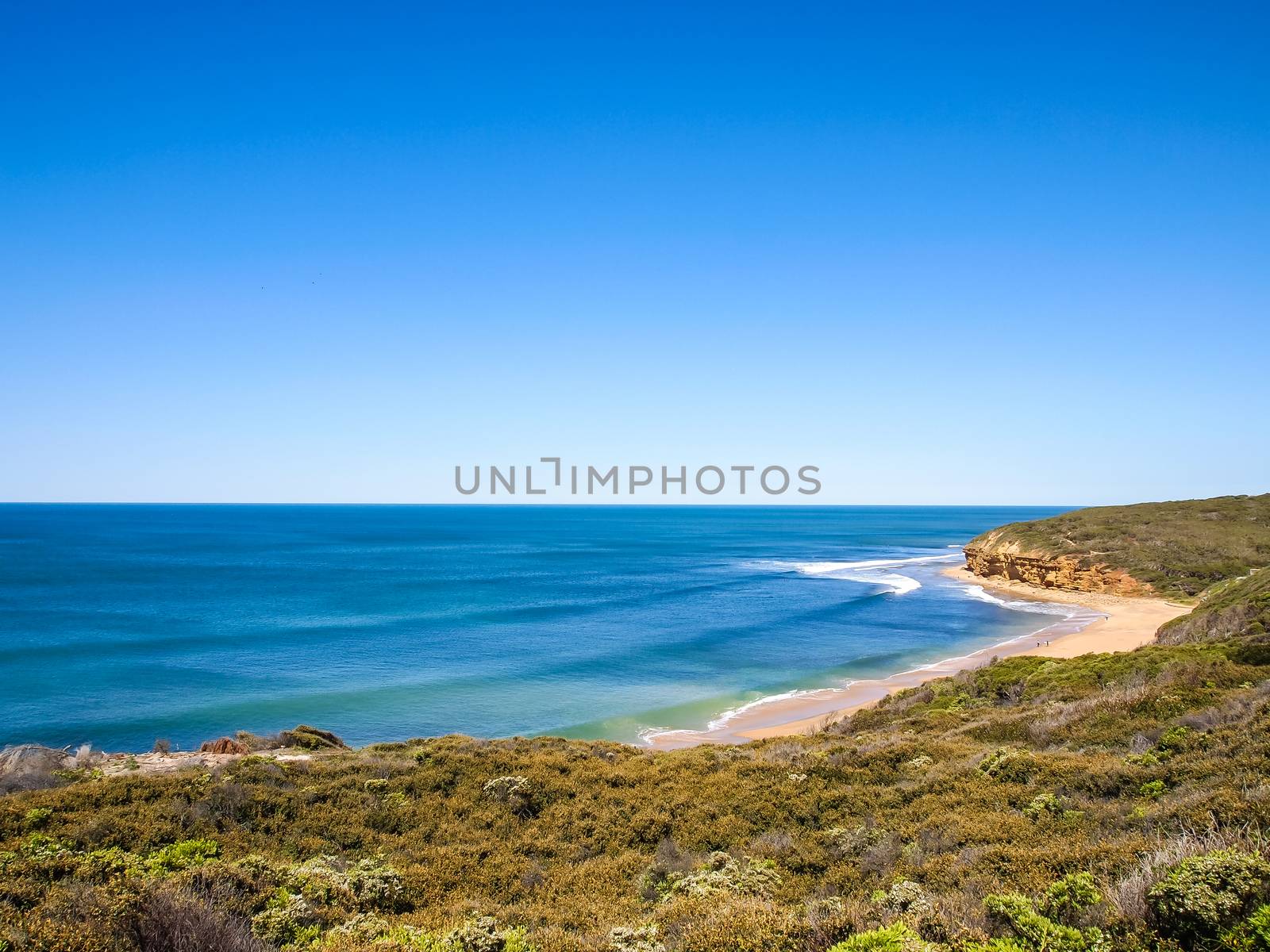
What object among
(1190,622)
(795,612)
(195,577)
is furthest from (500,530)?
(1190,622)

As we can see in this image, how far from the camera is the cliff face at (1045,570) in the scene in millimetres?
56750

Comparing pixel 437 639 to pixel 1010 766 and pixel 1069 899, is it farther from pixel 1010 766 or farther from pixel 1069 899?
pixel 1069 899

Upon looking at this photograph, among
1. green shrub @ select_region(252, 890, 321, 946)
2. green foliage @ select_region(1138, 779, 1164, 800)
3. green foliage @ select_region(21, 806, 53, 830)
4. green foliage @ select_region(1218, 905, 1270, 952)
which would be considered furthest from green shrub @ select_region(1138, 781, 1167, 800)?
green foliage @ select_region(21, 806, 53, 830)

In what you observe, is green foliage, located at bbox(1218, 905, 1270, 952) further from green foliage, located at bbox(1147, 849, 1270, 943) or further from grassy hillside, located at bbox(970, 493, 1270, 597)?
grassy hillside, located at bbox(970, 493, 1270, 597)

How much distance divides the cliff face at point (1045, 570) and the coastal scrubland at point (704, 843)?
163 ft

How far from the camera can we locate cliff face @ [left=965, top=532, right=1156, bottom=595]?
56750mm

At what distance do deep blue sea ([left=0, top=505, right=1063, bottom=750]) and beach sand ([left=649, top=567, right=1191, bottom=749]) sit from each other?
1.64 metres

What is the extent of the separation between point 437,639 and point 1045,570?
184 feet

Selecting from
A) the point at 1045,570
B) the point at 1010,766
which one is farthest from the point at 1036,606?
the point at 1010,766

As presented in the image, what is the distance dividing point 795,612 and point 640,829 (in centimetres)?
→ 4293

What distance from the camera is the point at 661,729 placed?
2539 cm

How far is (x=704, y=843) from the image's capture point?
9.54 meters

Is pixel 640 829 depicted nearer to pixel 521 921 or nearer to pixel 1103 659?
pixel 521 921

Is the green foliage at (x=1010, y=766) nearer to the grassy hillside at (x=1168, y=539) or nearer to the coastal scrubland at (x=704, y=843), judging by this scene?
the coastal scrubland at (x=704, y=843)
